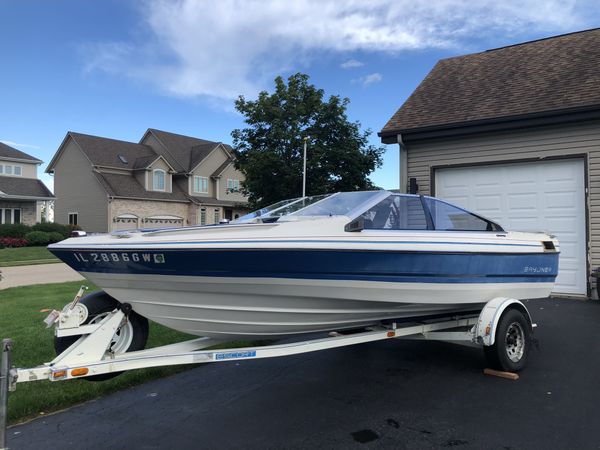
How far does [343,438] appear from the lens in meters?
3.50

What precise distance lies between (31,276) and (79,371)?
13503 mm

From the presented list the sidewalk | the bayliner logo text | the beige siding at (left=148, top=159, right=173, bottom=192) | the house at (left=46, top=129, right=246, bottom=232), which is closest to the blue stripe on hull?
the bayliner logo text

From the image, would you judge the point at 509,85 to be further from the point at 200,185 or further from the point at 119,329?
the point at 200,185

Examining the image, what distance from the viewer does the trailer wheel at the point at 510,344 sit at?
15.6 ft

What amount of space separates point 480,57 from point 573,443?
1179cm

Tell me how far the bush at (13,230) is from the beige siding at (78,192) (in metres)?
4.27

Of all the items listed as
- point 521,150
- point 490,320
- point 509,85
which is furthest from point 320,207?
point 509,85

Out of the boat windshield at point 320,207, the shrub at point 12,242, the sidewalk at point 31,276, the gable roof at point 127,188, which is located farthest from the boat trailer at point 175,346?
the gable roof at point 127,188

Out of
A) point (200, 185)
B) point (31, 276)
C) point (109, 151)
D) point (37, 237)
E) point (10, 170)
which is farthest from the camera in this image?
point (200, 185)

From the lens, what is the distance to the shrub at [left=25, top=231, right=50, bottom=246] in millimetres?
26309

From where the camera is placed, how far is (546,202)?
9.38m

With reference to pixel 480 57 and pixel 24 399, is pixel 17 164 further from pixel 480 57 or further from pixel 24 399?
pixel 24 399

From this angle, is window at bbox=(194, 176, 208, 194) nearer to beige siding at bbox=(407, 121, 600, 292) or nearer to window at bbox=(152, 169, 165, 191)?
window at bbox=(152, 169, 165, 191)

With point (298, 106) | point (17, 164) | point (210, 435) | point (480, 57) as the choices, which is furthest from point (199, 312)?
point (17, 164)
